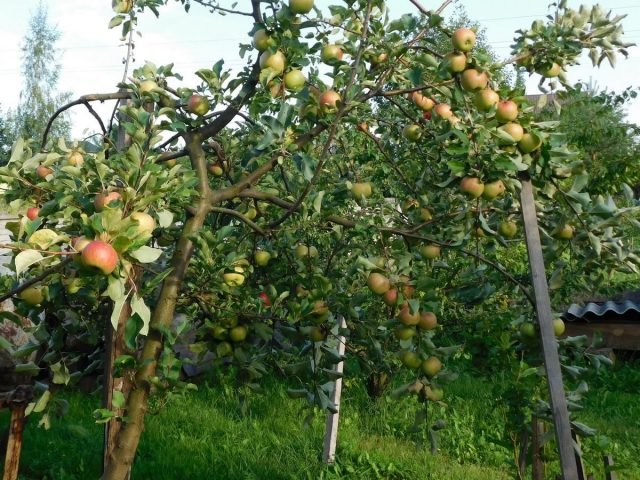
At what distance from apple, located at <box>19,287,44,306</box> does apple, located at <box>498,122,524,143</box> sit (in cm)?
161

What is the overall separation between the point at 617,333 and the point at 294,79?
594 cm

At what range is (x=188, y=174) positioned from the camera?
6.39 feet

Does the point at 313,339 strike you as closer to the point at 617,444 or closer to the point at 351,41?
the point at 351,41

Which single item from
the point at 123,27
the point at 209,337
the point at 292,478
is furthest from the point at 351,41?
the point at 292,478

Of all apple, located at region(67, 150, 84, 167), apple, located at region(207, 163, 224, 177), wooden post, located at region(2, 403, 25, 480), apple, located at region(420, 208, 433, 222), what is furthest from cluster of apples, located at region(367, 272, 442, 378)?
wooden post, located at region(2, 403, 25, 480)

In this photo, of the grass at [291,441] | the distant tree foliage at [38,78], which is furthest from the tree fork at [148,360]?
the distant tree foliage at [38,78]

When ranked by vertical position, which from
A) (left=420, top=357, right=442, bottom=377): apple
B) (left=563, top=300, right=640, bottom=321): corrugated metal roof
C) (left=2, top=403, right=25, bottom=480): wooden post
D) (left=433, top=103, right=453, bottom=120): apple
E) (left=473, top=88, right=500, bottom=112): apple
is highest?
(left=563, top=300, right=640, bottom=321): corrugated metal roof

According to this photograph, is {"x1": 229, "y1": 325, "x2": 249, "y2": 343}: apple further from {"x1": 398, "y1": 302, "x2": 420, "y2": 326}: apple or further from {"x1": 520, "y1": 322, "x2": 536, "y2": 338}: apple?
{"x1": 520, "y1": 322, "x2": 536, "y2": 338}: apple

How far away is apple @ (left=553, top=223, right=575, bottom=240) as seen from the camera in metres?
2.12

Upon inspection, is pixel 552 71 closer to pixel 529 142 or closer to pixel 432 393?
pixel 529 142

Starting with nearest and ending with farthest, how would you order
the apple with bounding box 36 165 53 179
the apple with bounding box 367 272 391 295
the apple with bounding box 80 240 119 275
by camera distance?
the apple with bounding box 80 240 119 275 < the apple with bounding box 367 272 391 295 < the apple with bounding box 36 165 53 179

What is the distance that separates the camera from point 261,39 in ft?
6.98

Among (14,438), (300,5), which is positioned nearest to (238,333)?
(300,5)

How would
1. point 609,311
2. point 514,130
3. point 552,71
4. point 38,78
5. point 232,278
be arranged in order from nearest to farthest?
point 514,130, point 552,71, point 232,278, point 609,311, point 38,78
